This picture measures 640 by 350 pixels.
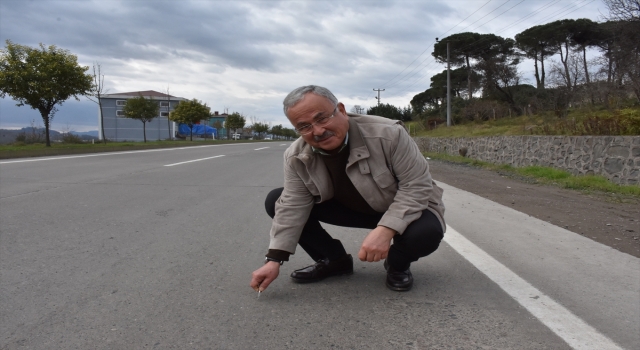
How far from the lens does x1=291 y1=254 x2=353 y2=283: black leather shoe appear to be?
3252 mm

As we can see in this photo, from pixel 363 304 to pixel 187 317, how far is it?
101 cm

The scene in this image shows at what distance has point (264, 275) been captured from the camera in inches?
112

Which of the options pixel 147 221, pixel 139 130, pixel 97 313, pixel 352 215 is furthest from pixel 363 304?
pixel 139 130

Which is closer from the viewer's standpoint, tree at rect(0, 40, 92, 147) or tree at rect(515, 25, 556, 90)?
tree at rect(0, 40, 92, 147)

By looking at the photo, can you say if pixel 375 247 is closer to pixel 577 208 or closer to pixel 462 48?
pixel 577 208

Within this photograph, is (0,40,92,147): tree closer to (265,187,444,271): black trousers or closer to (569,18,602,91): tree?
(265,187,444,271): black trousers

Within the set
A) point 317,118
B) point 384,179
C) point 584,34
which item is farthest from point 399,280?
point 584,34

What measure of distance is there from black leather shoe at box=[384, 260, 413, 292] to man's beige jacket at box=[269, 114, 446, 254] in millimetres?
416

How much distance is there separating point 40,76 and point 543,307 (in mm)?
26232

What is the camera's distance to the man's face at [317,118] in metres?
2.64

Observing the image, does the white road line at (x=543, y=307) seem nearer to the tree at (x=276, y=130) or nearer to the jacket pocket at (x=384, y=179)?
the jacket pocket at (x=384, y=179)

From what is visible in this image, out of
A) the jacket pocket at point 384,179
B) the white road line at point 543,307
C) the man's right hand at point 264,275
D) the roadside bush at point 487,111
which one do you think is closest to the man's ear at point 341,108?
the jacket pocket at point 384,179

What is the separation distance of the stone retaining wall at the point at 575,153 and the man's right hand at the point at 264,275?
8801 millimetres

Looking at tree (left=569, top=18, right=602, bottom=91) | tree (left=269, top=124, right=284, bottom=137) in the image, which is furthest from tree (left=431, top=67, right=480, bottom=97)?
tree (left=269, top=124, right=284, bottom=137)
